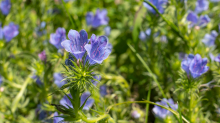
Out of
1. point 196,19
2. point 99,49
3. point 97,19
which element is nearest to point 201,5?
point 196,19

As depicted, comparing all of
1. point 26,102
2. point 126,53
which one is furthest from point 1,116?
point 126,53

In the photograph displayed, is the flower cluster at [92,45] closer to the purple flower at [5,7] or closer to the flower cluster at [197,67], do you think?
the flower cluster at [197,67]

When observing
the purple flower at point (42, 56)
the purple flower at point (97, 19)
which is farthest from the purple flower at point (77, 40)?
the purple flower at point (97, 19)

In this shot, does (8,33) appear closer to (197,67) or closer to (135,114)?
(135,114)

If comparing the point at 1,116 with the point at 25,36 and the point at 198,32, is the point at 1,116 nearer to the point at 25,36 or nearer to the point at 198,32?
the point at 25,36

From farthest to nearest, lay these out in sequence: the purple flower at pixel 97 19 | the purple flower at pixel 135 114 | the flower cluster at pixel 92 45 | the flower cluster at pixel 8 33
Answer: the purple flower at pixel 97 19, the flower cluster at pixel 8 33, the purple flower at pixel 135 114, the flower cluster at pixel 92 45

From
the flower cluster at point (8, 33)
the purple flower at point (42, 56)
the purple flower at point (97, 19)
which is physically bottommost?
the purple flower at point (42, 56)
